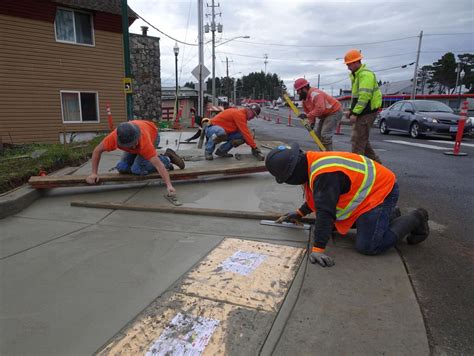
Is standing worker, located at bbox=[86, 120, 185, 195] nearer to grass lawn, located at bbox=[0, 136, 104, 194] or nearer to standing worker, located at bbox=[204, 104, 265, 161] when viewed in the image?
grass lawn, located at bbox=[0, 136, 104, 194]

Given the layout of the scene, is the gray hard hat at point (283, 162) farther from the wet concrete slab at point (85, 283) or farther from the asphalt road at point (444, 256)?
the asphalt road at point (444, 256)

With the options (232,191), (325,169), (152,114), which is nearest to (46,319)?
(325,169)

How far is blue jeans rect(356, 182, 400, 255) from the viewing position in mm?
2893

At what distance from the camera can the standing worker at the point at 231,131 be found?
6786 mm

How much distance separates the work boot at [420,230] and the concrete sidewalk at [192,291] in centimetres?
37

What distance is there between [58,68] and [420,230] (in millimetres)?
14083

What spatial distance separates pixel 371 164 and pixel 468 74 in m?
79.7

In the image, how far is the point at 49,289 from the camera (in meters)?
2.46

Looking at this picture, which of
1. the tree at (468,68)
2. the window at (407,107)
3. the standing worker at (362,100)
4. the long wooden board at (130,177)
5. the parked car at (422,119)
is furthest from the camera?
the tree at (468,68)

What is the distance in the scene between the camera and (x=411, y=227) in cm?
299

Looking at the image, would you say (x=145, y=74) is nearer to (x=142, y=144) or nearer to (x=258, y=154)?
(x=258, y=154)

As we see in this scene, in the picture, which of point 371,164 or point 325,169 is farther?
point 371,164

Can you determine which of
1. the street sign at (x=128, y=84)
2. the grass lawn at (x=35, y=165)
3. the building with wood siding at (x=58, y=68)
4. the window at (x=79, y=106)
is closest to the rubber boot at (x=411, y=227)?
the grass lawn at (x=35, y=165)

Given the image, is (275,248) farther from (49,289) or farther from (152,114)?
(152,114)
